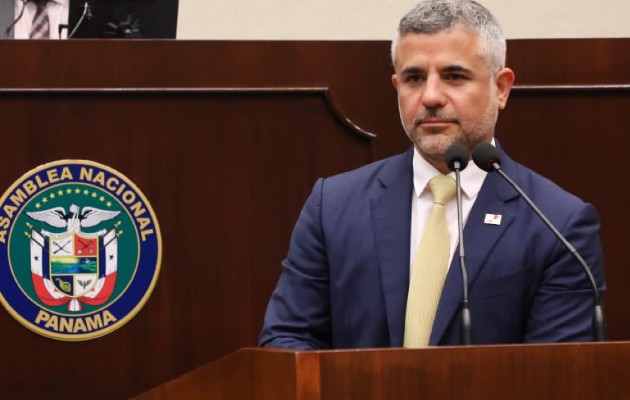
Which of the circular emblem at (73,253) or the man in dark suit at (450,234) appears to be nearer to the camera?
the man in dark suit at (450,234)

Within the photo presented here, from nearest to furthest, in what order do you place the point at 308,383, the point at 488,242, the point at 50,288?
the point at 308,383, the point at 488,242, the point at 50,288

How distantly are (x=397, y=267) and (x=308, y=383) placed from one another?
32.6 inches

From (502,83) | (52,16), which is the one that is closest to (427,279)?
(502,83)

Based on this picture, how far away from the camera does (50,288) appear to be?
3.31 metres

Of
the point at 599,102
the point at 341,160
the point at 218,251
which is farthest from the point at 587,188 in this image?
the point at 218,251

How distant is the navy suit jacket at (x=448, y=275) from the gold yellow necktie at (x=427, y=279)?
0.02 meters

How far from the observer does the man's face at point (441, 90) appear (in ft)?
8.43

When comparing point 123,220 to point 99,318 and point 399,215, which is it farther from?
point 399,215

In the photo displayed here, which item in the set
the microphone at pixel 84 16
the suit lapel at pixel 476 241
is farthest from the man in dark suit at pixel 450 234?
the microphone at pixel 84 16

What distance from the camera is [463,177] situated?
263 cm

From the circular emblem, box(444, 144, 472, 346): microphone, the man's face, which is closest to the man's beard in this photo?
the man's face

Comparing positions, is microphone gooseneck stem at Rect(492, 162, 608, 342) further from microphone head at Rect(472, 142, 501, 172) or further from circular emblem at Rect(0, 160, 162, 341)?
circular emblem at Rect(0, 160, 162, 341)

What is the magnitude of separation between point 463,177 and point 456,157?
10.0 inches

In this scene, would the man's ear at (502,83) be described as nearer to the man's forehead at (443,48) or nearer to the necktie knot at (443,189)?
the man's forehead at (443,48)
